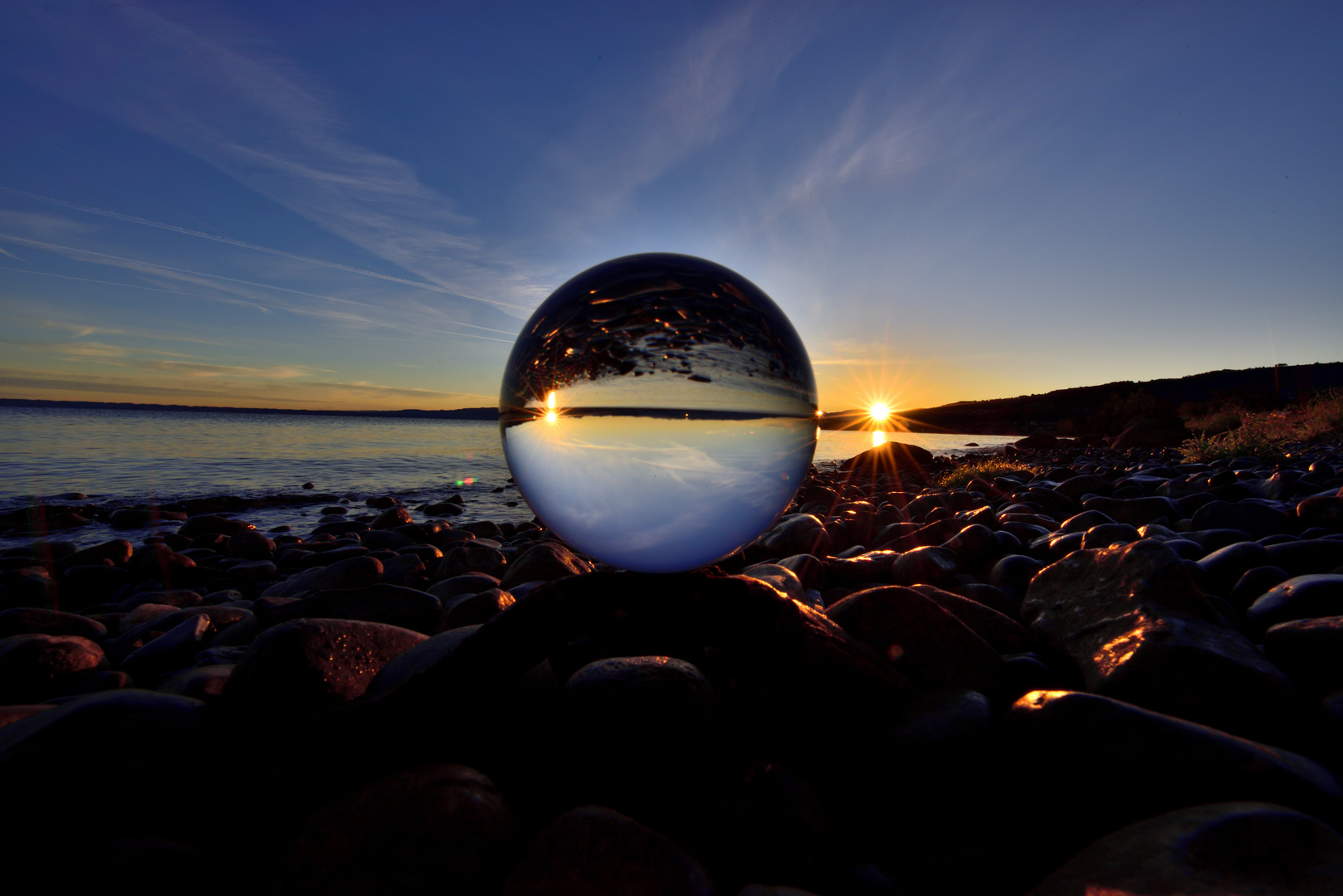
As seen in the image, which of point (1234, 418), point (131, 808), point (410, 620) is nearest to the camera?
point (131, 808)

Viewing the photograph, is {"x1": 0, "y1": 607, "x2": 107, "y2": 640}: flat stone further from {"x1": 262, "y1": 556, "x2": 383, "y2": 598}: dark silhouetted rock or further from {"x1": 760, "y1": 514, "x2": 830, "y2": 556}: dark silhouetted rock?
{"x1": 760, "y1": 514, "x2": 830, "y2": 556}: dark silhouetted rock

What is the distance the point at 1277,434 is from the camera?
51.2 ft

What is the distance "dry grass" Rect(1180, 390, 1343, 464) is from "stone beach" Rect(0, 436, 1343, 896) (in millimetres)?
12874

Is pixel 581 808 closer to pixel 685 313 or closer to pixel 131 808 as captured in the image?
pixel 131 808

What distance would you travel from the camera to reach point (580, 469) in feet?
6.50

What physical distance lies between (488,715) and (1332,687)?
3103 millimetres

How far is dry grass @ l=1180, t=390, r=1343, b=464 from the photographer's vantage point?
1206 cm

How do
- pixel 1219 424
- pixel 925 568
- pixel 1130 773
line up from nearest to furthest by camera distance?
pixel 1130 773
pixel 925 568
pixel 1219 424

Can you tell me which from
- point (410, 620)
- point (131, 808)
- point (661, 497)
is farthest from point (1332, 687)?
point (410, 620)

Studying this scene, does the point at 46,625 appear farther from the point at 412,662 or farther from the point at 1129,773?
the point at 1129,773

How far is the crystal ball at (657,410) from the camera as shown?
6.26 ft

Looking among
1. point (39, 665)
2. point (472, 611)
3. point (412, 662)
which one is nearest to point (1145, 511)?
point (472, 611)

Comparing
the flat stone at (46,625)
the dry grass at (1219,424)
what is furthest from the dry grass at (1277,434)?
the flat stone at (46,625)

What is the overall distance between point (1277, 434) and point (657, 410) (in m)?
22.0
